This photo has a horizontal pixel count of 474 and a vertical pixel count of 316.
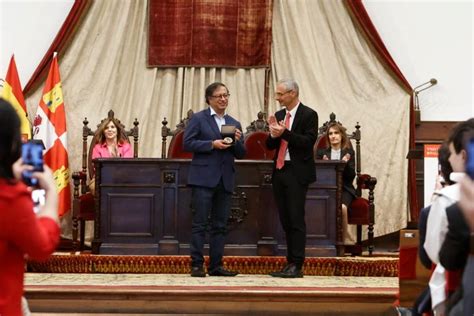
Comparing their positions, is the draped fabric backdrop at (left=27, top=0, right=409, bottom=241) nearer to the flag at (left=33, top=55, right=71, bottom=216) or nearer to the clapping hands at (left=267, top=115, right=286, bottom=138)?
the flag at (left=33, top=55, right=71, bottom=216)

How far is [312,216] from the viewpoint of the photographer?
291 inches

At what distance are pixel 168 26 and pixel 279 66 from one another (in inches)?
48.8

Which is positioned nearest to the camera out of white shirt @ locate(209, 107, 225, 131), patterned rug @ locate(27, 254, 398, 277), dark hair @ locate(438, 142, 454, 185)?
dark hair @ locate(438, 142, 454, 185)

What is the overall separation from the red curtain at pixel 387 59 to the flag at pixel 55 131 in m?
3.13

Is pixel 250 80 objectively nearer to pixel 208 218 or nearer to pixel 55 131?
pixel 55 131

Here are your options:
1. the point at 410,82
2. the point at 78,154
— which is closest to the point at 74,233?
the point at 78,154

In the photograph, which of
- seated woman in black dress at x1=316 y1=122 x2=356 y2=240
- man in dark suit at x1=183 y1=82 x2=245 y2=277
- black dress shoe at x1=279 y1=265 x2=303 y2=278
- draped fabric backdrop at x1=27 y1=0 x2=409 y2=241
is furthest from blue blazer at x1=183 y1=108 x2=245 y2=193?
draped fabric backdrop at x1=27 y1=0 x2=409 y2=241

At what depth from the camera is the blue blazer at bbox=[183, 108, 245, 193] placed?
20.6 feet

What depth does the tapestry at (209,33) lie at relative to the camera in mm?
9148

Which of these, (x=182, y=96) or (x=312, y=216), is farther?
(x=182, y=96)

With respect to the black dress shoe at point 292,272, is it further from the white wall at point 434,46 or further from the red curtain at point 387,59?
the white wall at point 434,46

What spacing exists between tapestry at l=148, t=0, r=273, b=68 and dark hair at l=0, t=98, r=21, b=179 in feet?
22.9

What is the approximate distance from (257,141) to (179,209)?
116 cm

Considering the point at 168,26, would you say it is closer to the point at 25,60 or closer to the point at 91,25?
the point at 91,25
